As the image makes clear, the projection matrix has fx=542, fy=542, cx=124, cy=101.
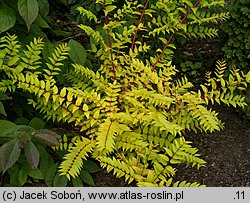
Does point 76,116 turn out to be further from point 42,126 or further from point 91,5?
point 91,5

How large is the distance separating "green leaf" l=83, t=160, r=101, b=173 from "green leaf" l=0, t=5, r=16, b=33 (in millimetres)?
916

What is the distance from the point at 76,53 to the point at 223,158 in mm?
1131

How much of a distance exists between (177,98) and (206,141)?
54 cm

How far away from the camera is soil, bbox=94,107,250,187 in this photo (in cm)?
328

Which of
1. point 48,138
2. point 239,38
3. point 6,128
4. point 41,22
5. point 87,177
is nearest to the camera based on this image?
point 48,138

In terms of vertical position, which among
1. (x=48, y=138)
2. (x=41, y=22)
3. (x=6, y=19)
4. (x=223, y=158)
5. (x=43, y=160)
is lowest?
(x=223, y=158)

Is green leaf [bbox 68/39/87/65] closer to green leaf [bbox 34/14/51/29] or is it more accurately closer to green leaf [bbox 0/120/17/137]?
green leaf [bbox 34/14/51/29]

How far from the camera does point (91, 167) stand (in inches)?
127

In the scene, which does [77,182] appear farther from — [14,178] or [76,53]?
[76,53]

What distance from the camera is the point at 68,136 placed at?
11.2ft

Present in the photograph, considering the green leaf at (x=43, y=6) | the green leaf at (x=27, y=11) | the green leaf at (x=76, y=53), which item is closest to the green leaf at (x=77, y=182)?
the green leaf at (x=76, y=53)

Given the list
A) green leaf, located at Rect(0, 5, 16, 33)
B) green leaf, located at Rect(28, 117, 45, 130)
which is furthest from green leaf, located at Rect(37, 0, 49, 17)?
green leaf, located at Rect(28, 117, 45, 130)

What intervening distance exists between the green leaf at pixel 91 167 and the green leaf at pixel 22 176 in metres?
0.36

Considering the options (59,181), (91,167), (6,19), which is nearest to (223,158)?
(91,167)
